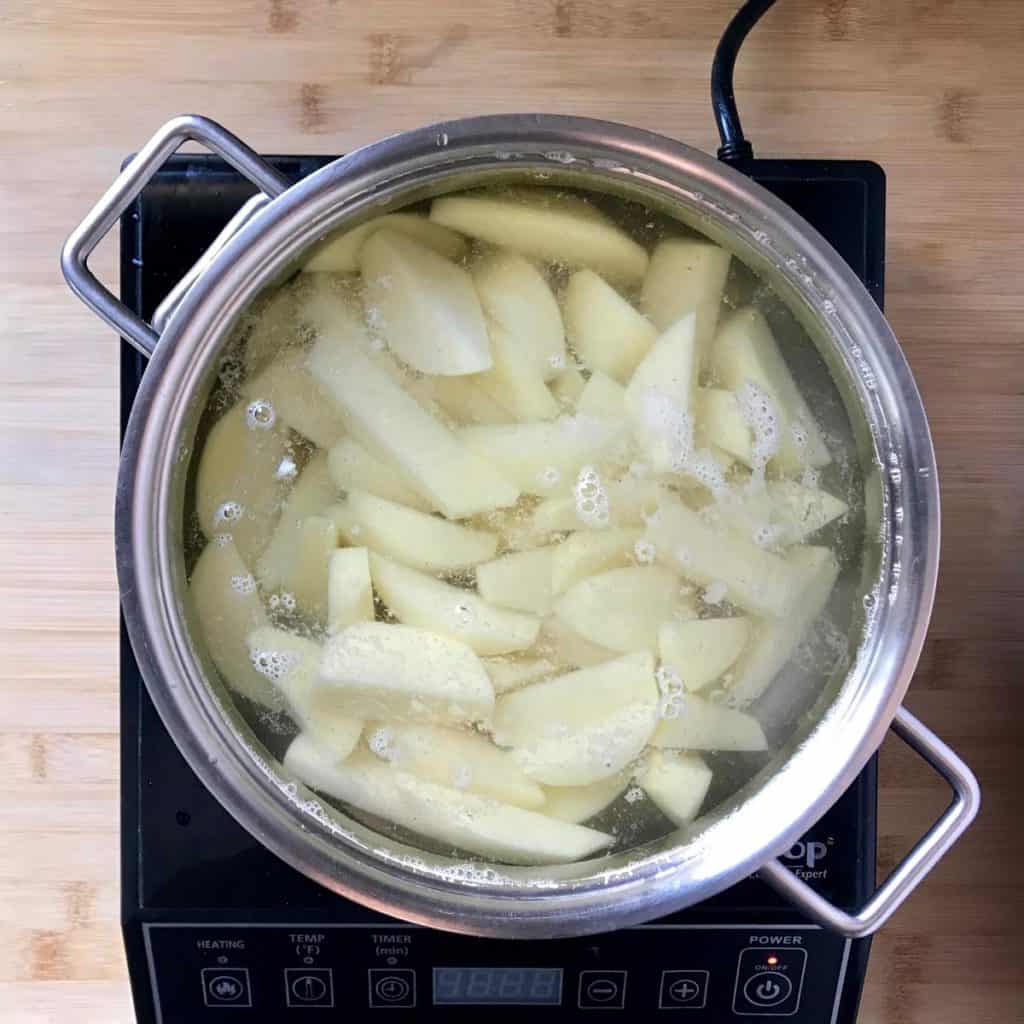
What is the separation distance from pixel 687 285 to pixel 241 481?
289 mm

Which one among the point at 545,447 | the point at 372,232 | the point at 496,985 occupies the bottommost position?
the point at 496,985

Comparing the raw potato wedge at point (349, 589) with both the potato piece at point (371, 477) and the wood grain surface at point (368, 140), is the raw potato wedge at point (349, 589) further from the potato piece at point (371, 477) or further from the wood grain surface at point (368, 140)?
the wood grain surface at point (368, 140)

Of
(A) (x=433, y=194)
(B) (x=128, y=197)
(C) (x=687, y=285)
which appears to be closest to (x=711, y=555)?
(C) (x=687, y=285)

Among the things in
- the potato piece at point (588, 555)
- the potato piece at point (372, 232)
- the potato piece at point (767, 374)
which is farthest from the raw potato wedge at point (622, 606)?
the potato piece at point (372, 232)

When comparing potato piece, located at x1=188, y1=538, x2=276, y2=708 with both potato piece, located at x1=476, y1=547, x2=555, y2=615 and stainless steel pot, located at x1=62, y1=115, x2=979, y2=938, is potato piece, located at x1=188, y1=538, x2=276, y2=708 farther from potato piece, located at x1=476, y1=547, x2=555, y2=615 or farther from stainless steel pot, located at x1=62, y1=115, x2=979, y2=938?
potato piece, located at x1=476, y1=547, x2=555, y2=615

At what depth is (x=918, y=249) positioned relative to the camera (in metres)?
0.80

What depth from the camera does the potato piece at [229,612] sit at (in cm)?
67

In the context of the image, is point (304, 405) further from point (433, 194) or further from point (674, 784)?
point (674, 784)

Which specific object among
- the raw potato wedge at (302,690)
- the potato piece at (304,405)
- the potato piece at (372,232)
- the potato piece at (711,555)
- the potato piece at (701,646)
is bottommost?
the raw potato wedge at (302,690)

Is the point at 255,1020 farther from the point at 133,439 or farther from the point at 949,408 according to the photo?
the point at 949,408

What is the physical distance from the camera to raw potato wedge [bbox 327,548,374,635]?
0.67 meters

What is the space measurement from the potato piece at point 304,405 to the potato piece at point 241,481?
0.5 inches

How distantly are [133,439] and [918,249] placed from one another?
544 mm

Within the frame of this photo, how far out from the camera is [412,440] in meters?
0.67
